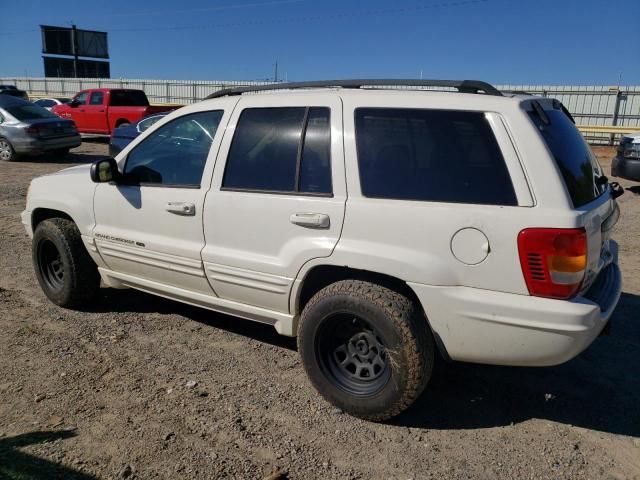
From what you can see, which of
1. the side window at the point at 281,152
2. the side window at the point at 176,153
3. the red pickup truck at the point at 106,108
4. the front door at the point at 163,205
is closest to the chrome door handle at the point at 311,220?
the side window at the point at 281,152

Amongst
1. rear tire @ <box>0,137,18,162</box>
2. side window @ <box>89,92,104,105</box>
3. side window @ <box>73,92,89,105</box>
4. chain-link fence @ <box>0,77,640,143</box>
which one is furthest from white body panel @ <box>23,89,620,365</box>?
chain-link fence @ <box>0,77,640,143</box>

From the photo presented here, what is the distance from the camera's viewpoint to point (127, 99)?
19.1m

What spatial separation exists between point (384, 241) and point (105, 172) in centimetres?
219

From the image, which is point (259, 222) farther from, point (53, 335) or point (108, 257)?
point (53, 335)

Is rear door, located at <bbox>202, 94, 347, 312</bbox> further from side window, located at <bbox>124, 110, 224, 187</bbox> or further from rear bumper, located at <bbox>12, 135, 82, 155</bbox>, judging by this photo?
rear bumper, located at <bbox>12, 135, 82, 155</bbox>

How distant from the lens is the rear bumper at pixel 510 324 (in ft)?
8.52

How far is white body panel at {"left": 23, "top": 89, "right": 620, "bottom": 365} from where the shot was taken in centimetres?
264

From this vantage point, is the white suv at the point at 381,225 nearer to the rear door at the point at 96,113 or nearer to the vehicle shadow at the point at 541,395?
the vehicle shadow at the point at 541,395

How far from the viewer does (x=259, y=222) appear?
331cm

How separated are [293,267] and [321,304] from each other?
0.93 feet

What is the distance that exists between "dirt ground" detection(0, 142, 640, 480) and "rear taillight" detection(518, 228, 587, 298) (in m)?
0.92

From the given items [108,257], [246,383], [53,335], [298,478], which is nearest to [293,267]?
[246,383]

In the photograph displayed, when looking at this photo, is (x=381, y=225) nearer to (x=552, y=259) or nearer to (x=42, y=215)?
(x=552, y=259)

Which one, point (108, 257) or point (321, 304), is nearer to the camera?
point (321, 304)
